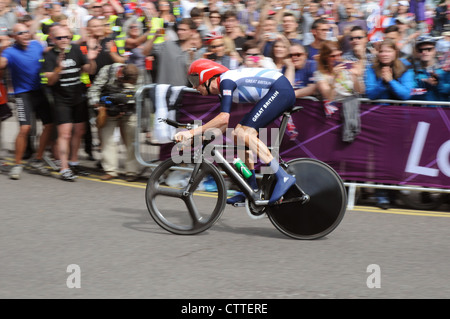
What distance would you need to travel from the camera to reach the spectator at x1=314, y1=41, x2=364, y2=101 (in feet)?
27.1

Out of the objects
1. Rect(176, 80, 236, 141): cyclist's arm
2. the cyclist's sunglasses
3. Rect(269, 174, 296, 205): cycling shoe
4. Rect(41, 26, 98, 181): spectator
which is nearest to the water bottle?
Rect(269, 174, 296, 205): cycling shoe

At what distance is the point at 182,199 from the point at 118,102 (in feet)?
9.37

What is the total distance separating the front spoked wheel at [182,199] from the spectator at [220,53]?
2717mm

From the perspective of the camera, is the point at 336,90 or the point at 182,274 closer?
the point at 182,274

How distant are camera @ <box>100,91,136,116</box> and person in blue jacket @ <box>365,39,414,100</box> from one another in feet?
10.1

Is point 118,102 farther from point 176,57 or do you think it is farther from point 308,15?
point 308,15

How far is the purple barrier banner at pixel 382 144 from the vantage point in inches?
323

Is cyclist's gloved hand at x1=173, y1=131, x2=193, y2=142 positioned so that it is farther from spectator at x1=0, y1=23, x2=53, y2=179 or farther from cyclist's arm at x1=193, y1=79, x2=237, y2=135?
spectator at x1=0, y1=23, x2=53, y2=179

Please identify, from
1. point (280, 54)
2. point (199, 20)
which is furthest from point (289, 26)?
point (199, 20)

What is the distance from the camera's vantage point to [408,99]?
8375mm

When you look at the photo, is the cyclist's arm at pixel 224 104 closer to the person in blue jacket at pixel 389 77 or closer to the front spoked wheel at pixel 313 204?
the front spoked wheel at pixel 313 204

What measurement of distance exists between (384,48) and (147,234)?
11.9ft
